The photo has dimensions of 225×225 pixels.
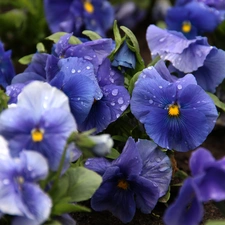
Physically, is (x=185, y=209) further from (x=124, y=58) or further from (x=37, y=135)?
(x=124, y=58)

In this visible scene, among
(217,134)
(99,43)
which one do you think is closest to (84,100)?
(99,43)

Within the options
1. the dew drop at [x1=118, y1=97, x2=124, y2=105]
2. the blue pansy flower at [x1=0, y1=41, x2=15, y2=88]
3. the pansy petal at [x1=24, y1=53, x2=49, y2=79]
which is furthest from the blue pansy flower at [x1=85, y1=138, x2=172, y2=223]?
the blue pansy flower at [x1=0, y1=41, x2=15, y2=88]

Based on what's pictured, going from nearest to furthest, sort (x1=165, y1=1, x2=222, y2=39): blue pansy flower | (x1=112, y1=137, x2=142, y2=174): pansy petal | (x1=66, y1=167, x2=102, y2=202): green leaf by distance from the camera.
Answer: (x1=66, y1=167, x2=102, y2=202): green leaf
(x1=112, y1=137, x2=142, y2=174): pansy petal
(x1=165, y1=1, x2=222, y2=39): blue pansy flower

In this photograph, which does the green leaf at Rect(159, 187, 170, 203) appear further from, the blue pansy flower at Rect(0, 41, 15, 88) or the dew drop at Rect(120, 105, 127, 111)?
the blue pansy flower at Rect(0, 41, 15, 88)

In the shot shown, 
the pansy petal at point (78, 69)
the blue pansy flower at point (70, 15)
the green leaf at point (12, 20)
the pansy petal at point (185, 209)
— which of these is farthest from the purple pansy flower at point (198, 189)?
the green leaf at point (12, 20)

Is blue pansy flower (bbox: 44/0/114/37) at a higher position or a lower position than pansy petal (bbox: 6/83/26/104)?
lower

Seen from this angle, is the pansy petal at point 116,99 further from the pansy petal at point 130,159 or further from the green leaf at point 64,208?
the green leaf at point 64,208

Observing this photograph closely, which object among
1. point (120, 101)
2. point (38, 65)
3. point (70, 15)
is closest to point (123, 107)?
point (120, 101)
